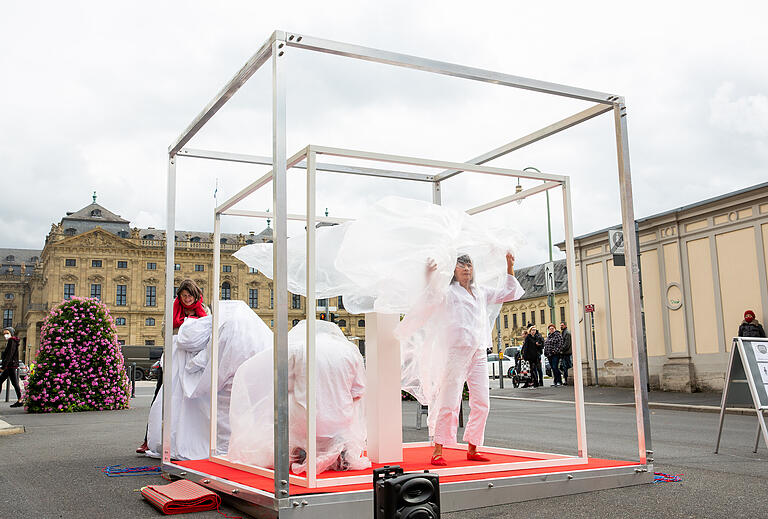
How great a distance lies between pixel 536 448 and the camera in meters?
8.12

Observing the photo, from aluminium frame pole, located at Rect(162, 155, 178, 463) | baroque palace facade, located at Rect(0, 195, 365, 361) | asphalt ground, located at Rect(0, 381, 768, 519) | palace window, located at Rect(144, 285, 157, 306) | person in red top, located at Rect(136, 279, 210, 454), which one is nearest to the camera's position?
asphalt ground, located at Rect(0, 381, 768, 519)

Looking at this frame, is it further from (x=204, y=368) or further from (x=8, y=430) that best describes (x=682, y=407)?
(x=8, y=430)

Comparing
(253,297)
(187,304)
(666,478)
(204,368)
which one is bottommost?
(666,478)

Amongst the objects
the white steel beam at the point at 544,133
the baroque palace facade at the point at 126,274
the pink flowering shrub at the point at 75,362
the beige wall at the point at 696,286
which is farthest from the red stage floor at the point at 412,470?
the baroque palace facade at the point at 126,274

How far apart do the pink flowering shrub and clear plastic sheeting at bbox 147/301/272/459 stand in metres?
8.80

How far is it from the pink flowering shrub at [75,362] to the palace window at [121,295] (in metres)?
78.2

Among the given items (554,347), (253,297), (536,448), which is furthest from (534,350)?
(253,297)

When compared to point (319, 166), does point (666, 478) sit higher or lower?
lower

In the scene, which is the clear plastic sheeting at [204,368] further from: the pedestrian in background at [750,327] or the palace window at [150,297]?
the palace window at [150,297]

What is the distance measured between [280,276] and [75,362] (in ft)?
41.4

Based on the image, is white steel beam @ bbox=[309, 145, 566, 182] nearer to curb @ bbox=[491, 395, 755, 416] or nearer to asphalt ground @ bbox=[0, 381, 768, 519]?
asphalt ground @ bbox=[0, 381, 768, 519]

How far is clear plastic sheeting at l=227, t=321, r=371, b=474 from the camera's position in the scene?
533 centimetres

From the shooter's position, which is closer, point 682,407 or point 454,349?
point 454,349

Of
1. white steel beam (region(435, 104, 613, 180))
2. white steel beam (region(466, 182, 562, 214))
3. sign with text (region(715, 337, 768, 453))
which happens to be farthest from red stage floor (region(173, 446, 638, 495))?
white steel beam (region(435, 104, 613, 180))
